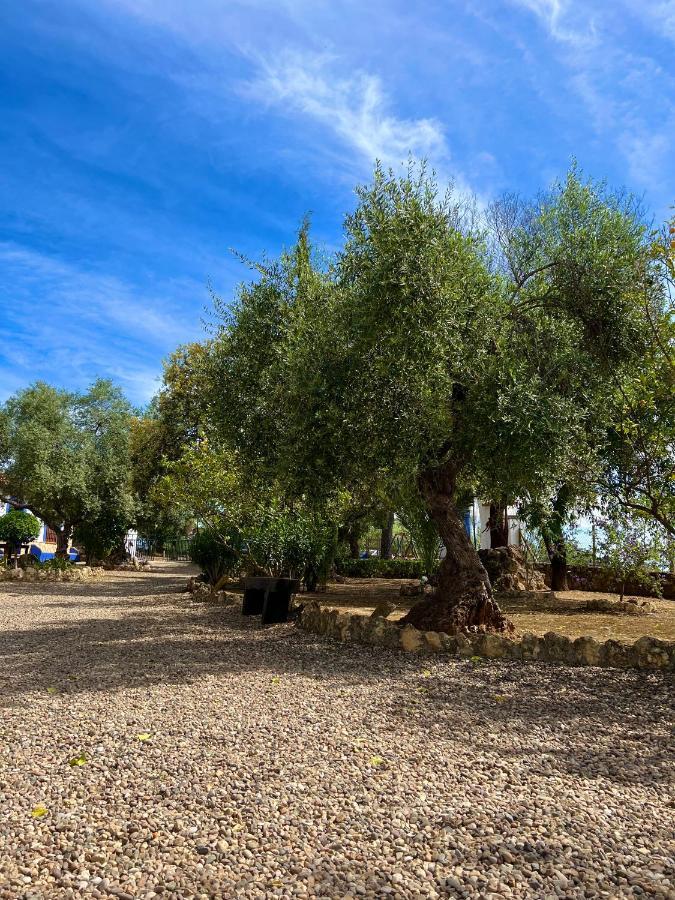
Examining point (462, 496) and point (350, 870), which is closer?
point (350, 870)

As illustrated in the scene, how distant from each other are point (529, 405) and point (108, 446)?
22187mm

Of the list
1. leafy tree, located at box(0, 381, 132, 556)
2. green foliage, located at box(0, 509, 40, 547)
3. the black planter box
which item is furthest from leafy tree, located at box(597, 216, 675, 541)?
leafy tree, located at box(0, 381, 132, 556)

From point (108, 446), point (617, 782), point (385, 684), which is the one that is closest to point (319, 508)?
point (385, 684)

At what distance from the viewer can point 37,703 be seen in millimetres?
5570

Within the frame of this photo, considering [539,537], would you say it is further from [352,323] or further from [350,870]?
[350,870]

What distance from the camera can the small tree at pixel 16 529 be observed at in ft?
71.7

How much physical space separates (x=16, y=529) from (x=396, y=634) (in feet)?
57.0

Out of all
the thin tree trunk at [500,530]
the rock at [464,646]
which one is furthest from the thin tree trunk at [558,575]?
the rock at [464,646]

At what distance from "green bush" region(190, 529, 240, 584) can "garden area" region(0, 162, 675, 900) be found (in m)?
0.67

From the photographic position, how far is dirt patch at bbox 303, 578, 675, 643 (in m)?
9.77

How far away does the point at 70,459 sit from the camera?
25.0 m

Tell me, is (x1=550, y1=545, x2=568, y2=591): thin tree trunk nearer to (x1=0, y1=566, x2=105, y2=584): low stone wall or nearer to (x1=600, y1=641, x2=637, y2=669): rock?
(x1=600, y1=641, x2=637, y2=669): rock

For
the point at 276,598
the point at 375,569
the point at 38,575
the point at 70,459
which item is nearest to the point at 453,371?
the point at 276,598

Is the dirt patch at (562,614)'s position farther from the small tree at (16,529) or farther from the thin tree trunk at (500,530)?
the small tree at (16,529)
